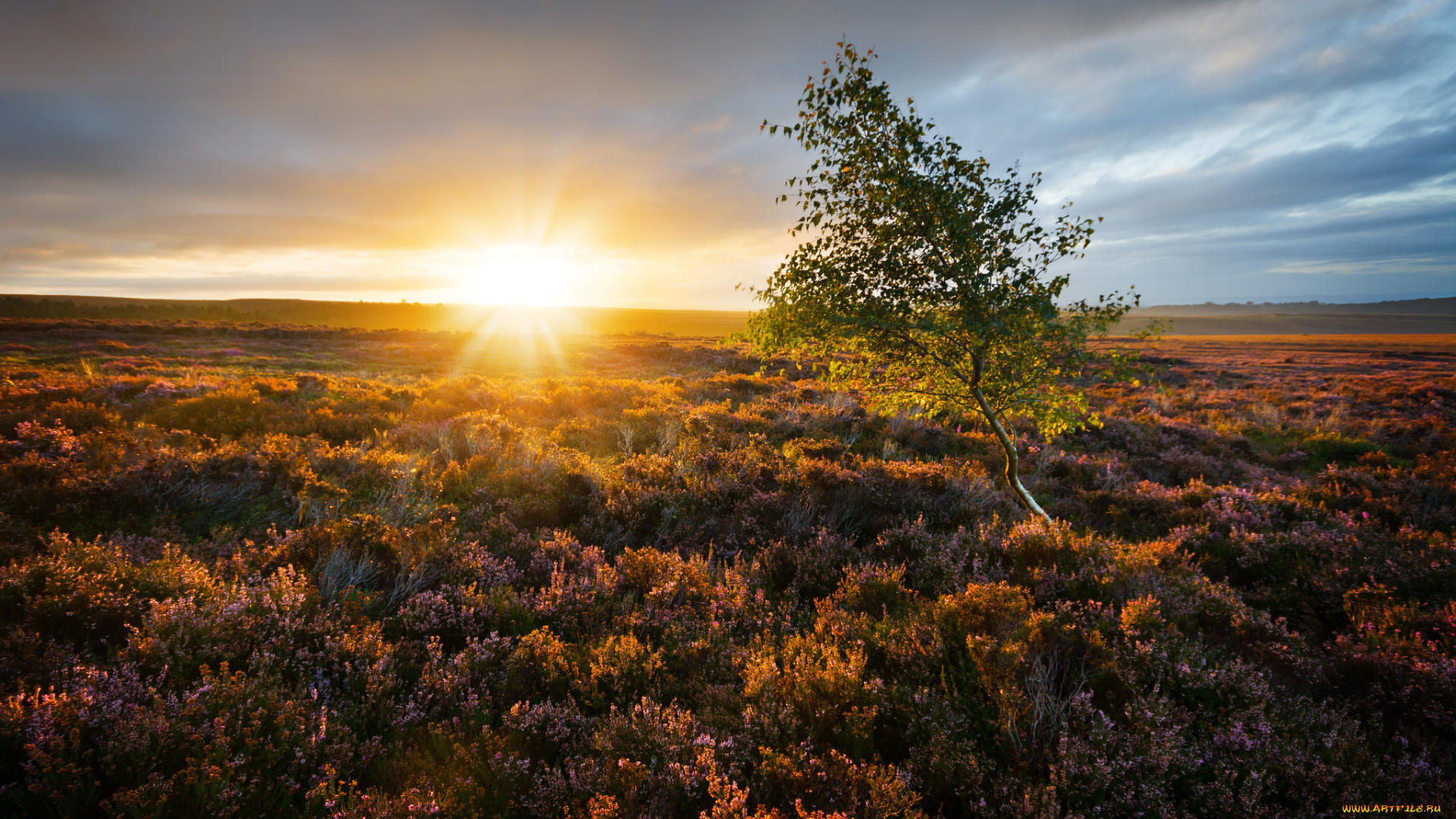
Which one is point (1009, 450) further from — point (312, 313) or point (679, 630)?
point (312, 313)

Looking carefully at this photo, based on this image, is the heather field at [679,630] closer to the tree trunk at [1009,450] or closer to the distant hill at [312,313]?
the tree trunk at [1009,450]

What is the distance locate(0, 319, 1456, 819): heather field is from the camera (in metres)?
2.68

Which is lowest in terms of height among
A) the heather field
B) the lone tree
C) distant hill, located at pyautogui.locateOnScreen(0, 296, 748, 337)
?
the heather field

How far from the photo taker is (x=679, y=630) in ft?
13.4

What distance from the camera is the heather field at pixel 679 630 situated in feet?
8.79

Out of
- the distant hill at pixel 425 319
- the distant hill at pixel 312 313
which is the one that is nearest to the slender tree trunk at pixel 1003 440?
the distant hill at pixel 312 313

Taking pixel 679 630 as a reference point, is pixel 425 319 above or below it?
above

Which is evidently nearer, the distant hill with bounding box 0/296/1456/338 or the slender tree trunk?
the slender tree trunk


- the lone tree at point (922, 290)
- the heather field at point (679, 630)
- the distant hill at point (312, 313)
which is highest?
the distant hill at point (312, 313)

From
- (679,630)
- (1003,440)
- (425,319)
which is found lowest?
(679,630)

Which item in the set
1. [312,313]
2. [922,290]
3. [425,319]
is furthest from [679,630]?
[312,313]

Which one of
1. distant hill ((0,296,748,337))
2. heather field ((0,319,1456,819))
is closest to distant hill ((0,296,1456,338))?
distant hill ((0,296,748,337))

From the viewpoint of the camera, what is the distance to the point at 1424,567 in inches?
203

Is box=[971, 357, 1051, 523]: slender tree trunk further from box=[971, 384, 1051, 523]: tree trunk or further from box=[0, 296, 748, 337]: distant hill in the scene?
box=[0, 296, 748, 337]: distant hill
